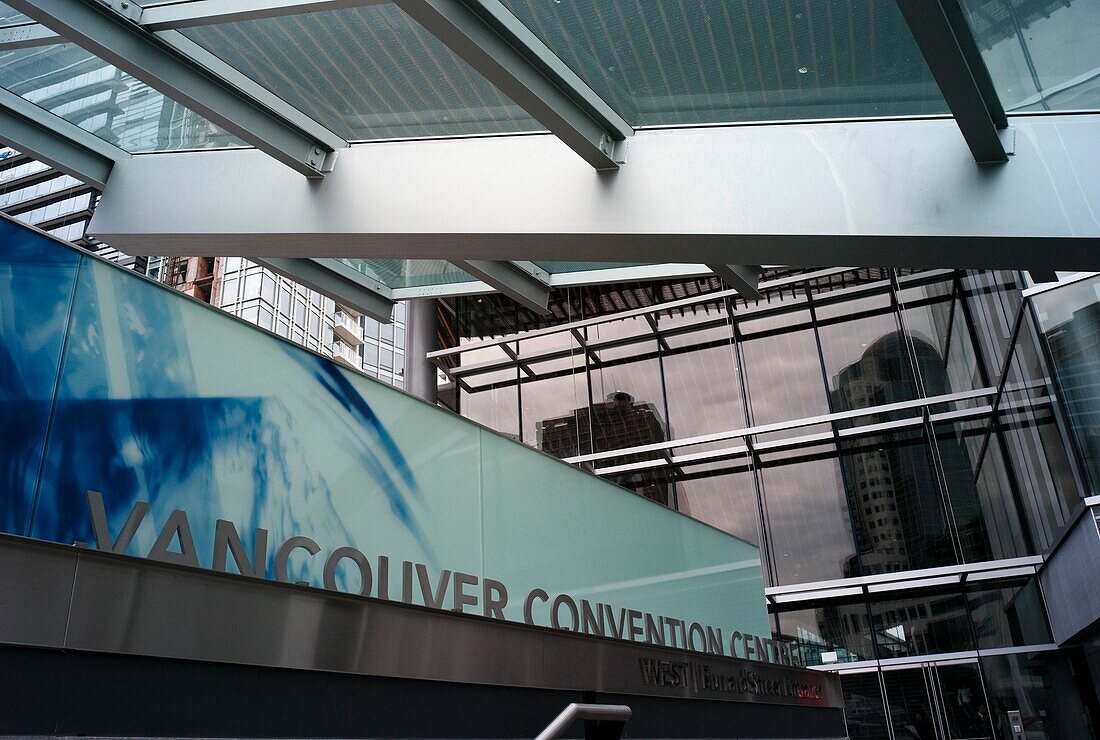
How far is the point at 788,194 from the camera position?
674 cm

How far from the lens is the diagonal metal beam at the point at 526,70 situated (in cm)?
539

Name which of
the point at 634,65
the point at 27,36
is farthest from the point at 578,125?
the point at 27,36

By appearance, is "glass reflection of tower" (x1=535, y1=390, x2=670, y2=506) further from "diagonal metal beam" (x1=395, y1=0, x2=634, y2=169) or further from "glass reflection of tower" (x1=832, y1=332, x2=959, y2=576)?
"diagonal metal beam" (x1=395, y1=0, x2=634, y2=169)

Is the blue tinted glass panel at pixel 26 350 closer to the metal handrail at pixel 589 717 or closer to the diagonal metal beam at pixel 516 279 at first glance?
the metal handrail at pixel 589 717

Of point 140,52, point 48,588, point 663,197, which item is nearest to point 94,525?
point 48,588

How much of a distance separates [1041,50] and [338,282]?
732cm

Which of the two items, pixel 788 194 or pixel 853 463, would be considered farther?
pixel 853 463

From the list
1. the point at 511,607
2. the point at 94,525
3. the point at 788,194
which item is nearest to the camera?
the point at 94,525

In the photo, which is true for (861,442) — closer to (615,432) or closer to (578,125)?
(615,432)

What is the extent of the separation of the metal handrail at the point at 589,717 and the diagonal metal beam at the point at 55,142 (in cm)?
685

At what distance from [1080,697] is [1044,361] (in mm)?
5873

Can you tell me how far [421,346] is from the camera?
→ 2145 centimetres

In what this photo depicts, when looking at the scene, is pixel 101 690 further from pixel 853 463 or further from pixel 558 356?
pixel 558 356

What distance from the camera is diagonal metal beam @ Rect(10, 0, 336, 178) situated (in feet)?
19.5
